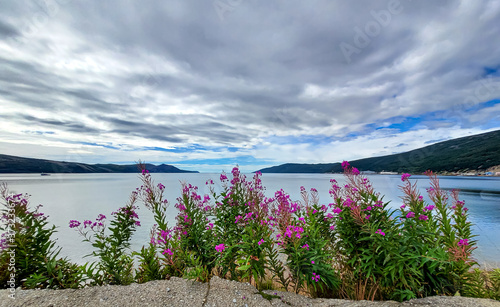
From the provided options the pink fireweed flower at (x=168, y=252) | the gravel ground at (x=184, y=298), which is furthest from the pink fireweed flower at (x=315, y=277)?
the pink fireweed flower at (x=168, y=252)

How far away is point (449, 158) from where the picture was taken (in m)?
133

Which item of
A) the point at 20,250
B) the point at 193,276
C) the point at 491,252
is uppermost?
the point at 20,250

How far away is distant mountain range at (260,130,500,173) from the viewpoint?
111562 mm

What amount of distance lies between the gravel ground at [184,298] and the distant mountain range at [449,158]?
120945mm

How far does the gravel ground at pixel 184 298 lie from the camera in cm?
339

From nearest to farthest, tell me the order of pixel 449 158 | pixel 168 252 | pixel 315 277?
pixel 315 277, pixel 168 252, pixel 449 158

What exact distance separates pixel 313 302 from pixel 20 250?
557cm

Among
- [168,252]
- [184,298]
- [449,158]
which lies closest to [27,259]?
[168,252]

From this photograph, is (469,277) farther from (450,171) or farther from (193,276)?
(450,171)

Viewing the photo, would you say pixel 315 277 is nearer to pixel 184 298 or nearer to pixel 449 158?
pixel 184 298

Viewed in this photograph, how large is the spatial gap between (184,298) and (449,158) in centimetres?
18017

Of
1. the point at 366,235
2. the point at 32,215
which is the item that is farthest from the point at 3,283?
the point at 366,235

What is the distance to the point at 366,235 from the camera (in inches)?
155

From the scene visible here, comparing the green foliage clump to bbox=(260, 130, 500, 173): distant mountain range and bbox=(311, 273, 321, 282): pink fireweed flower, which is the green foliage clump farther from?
bbox=(260, 130, 500, 173): distant mountain range
